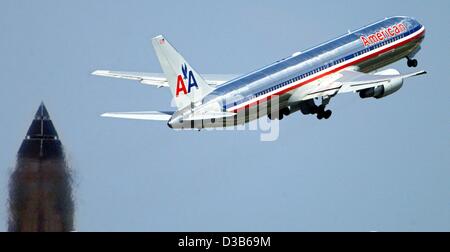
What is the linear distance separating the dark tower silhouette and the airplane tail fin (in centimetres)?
1390

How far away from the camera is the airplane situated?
129 meters

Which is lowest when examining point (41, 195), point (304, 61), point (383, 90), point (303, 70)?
point (41, 195)

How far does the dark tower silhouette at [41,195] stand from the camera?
447 ft

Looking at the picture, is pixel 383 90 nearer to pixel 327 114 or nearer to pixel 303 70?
pixel 327 114

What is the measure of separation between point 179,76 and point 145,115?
460 cm

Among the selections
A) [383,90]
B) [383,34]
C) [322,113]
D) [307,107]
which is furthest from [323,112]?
[383,34]

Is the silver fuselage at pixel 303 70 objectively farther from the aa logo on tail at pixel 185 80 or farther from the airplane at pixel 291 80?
the aa logo on tail at pixel 185 80

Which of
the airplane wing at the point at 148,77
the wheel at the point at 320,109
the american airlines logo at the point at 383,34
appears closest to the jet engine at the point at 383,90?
the wheel at the point at 320,109

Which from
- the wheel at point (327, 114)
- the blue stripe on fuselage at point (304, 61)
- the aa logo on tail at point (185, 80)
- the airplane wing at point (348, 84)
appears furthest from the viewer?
the wheel at point (327, 114)

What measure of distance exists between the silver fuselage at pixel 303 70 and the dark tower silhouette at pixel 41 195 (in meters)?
15.1

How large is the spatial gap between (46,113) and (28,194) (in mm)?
16716

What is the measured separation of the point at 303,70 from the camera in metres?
136

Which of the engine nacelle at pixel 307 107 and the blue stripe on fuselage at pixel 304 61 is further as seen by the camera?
the engine nacelle at pixel 307 107
